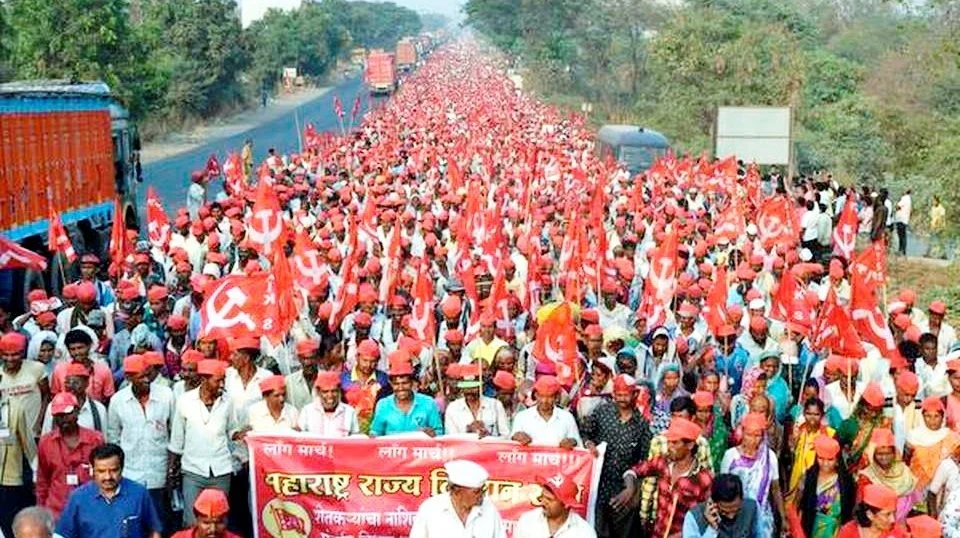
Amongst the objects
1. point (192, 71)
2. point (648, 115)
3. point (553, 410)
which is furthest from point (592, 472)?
point (192, 71)

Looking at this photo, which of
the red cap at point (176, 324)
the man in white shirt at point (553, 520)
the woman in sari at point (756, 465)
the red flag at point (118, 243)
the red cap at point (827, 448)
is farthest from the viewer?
the red flag at point (118, 243)

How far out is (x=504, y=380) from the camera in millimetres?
7754

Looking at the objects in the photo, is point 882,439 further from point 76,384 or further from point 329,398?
point 76,384

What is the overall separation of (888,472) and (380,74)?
71.7 m

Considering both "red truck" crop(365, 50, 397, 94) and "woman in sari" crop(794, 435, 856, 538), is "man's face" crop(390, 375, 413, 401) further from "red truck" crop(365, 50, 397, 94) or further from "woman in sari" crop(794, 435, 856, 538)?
"red truck" crop(365, 50, 397, 94)

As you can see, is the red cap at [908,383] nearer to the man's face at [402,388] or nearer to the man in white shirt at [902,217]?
the man's face at [402,388]

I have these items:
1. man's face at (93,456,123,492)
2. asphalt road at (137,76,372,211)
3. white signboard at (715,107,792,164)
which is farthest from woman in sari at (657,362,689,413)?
asphalt road at (137,76,372,211)

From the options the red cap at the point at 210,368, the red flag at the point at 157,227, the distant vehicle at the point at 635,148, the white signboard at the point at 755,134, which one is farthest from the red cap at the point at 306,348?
the distant vehicle at the point at 635,148

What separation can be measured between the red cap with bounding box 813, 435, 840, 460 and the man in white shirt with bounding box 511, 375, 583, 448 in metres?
1.21

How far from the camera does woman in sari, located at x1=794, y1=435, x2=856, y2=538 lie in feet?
23.4

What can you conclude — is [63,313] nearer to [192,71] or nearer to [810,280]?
[810,280]

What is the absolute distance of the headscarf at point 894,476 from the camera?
7125 mm

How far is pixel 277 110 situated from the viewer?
72.1 meters

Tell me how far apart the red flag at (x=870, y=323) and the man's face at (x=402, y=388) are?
3375 mm
